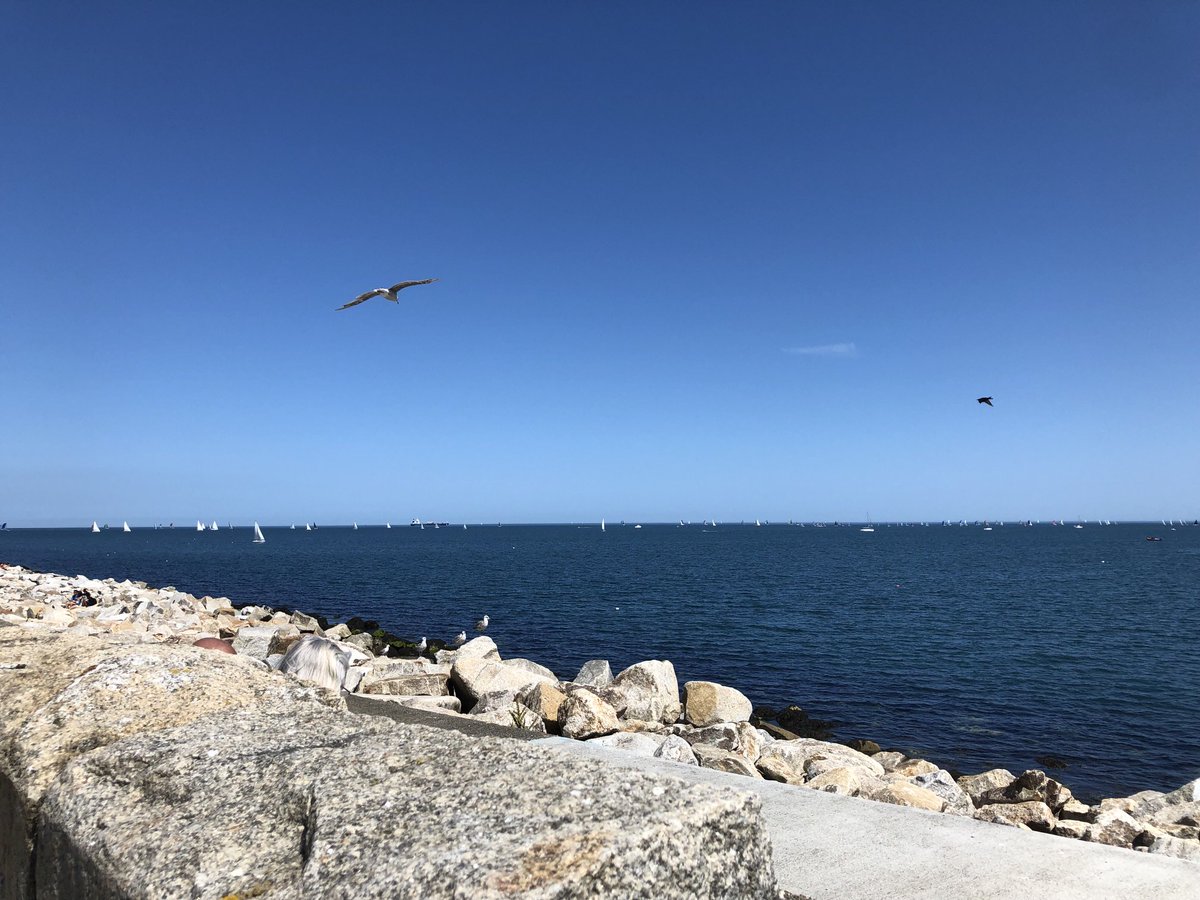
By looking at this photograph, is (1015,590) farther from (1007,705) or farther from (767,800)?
(767,800)

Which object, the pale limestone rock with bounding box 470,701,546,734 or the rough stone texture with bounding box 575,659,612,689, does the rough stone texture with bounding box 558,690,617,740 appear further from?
the rough stone texture with bounding box 575,659,612,689

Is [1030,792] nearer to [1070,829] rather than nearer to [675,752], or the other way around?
[1070,829]

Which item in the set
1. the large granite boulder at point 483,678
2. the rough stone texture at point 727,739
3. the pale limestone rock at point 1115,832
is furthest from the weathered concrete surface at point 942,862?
the large granite boulder at point 483,678

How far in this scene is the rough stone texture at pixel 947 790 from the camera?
7.91 m

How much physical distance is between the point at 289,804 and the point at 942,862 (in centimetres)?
306

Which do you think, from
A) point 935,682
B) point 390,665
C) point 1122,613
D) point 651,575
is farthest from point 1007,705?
point 651,575

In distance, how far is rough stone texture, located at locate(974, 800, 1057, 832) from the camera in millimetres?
7359

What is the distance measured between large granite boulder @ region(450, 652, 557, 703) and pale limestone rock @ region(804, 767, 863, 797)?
194 inches

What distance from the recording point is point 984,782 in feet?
35.4

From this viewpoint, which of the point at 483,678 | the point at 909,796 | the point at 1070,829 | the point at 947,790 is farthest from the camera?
the point at 483,678

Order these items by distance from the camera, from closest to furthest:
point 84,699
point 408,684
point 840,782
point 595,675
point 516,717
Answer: point 84,699, point 840,782, point 516,717, point 408,684, point 595,675

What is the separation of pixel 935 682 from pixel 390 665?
15197 millimetres

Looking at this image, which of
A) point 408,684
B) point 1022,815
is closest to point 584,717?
point 408,684

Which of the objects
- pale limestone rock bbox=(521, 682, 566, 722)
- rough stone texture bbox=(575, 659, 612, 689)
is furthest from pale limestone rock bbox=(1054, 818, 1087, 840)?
rough stone texture bbox=(575, 659, 612, 689)
